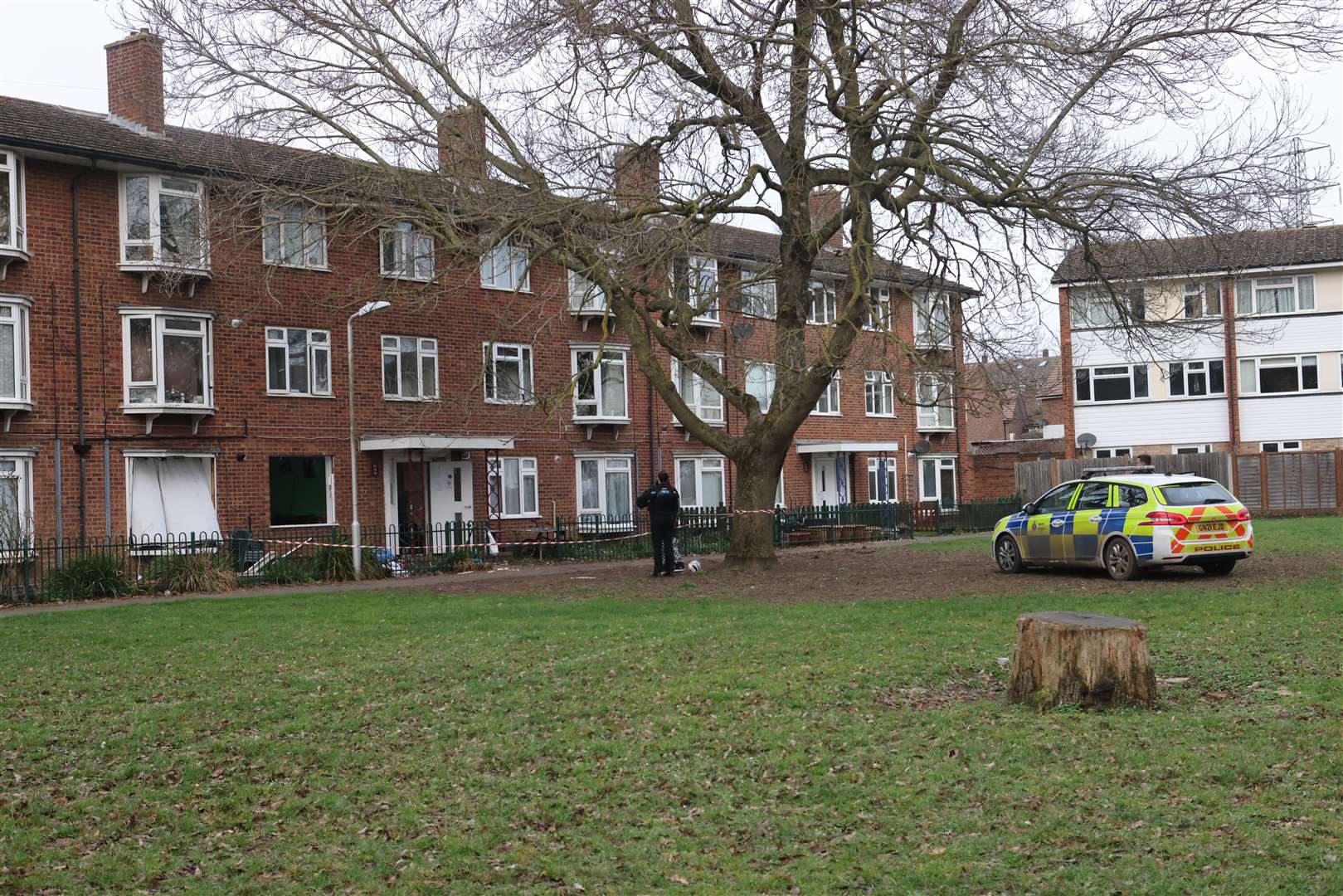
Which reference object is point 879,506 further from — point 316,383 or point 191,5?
point 191,5

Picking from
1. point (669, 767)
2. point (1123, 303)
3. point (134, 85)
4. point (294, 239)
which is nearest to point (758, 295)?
point (1123, 303)

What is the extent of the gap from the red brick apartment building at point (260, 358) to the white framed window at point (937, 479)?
1134 centimetres

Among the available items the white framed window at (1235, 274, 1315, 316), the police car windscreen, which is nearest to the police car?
the police car windscreen

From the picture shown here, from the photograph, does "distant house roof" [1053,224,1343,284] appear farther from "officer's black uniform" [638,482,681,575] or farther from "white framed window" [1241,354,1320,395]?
"white framed window" [1241,354,1320,395]

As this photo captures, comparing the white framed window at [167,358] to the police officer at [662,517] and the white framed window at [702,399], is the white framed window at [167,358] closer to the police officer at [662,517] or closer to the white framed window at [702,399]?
the police officer at [662,517]

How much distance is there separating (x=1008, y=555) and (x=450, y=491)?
14.3 m

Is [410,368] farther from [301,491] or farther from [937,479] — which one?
[937,479]

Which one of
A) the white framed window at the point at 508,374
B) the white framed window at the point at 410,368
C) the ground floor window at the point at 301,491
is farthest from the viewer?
the white framed window at the point at 508,374

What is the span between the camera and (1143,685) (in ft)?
31.4

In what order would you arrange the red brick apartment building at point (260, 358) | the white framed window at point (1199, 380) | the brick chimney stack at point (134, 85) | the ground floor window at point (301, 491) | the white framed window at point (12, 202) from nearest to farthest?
the white framed window at point (12, 202) → the red brick apartment building at point (260, 358) → the brick chimney stack at point (134, 85) → the ground floor window at point (301, 491) → the white framed window at point (1199, 380)

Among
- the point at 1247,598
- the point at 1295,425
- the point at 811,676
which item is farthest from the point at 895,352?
the point at 1295,425

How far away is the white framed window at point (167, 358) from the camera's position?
2588 centimetres

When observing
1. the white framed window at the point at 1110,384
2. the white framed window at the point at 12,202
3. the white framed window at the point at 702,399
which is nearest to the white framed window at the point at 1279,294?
the white framed window at the point at 1110,384

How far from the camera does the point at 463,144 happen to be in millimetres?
21422
